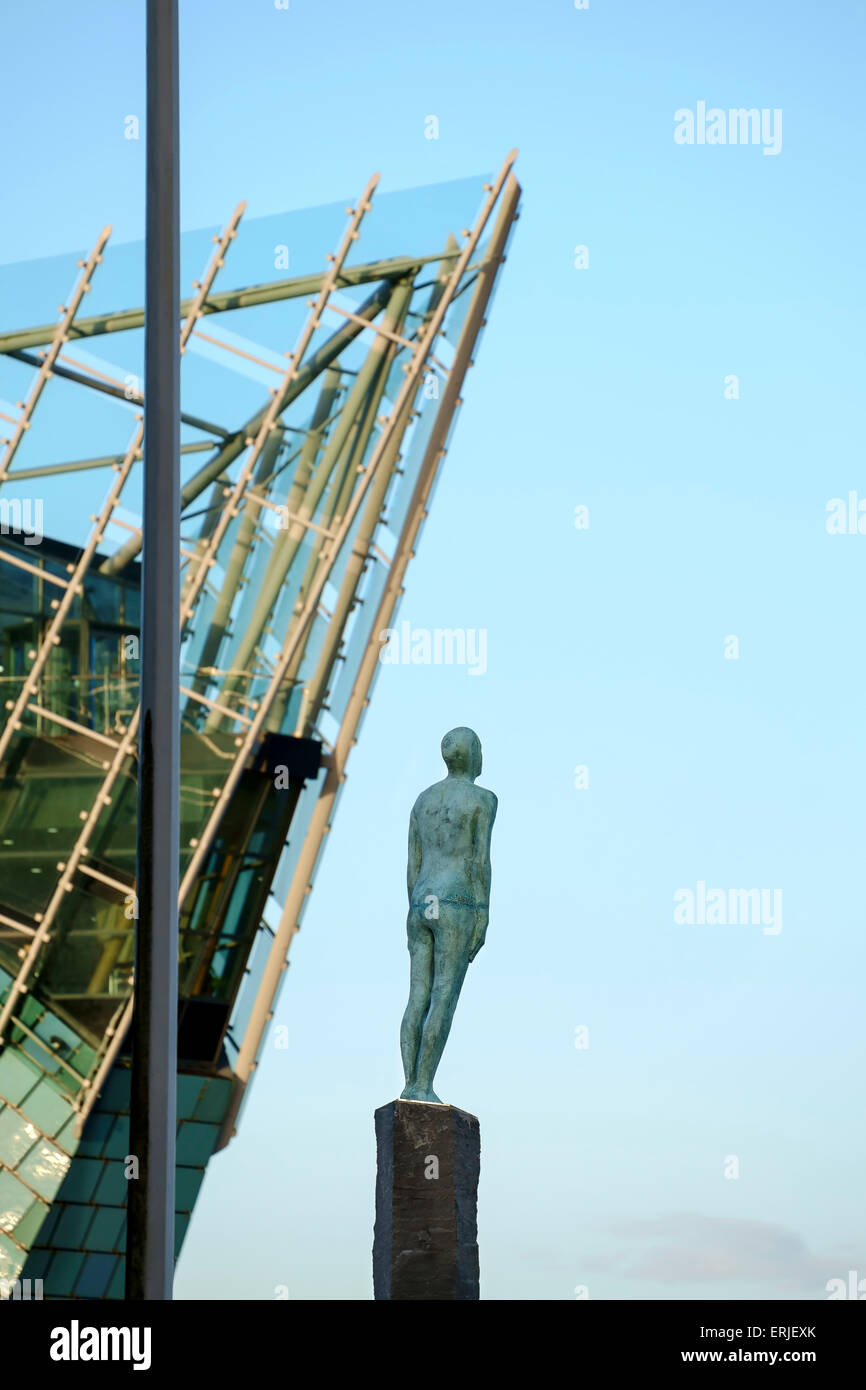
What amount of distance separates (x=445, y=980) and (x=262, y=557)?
603 inches

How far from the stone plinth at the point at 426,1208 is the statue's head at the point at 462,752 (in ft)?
7.95

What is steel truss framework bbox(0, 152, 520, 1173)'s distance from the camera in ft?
87.4

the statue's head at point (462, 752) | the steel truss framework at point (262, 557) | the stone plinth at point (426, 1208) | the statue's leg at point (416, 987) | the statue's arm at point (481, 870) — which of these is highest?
the steel truss framework at point (262, 557)

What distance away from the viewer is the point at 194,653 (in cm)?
2761

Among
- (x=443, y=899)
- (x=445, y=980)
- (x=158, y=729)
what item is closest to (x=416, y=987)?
(x=445, y=980)

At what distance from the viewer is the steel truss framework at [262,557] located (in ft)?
87.4

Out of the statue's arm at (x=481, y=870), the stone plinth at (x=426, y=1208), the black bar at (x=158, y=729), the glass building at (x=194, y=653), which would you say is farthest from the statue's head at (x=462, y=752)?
the glass building at (x=194, y=653)

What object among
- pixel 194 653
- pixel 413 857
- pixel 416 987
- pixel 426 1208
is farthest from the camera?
pixel 194 653

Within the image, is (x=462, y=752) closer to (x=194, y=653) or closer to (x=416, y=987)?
(x=416, y=987)

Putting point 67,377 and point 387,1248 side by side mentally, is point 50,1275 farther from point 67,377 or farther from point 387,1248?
point 387,1248

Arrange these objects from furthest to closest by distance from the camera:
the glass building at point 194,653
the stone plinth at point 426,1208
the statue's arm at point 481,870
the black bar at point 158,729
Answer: the glass building at point 194,653 < the statue's arm at point 481,870 < the stone plinth at point 426,1208 < the black bar at point 158,729

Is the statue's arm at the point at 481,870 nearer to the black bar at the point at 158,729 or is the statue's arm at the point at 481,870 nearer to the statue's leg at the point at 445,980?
the statue's leg at the point at 445,980
